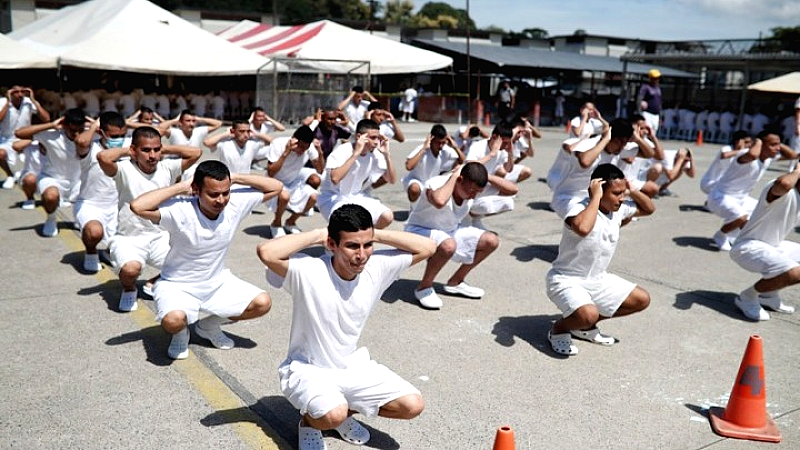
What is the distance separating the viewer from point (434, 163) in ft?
30.1

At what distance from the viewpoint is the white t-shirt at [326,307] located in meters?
3.73

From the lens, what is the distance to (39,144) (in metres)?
8.94

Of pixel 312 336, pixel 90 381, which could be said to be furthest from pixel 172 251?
pixel 312 336

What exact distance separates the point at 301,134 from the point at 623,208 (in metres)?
3.89

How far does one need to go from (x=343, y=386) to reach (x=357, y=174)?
4517mm

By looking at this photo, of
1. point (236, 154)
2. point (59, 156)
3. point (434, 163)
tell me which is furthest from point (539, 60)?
point (59, 156)

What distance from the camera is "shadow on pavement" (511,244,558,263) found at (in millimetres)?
8250

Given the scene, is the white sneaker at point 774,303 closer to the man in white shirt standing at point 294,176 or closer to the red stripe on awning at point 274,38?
the man in white shirt standing at point 294,176

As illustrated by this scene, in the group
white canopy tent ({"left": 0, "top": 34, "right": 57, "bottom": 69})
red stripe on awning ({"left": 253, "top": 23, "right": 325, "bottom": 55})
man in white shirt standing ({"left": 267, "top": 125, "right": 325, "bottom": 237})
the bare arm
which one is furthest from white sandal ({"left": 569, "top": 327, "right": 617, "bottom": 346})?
red stripe on awning ({"left": 253, "top": 23, "right": 325, "bottom": 55})

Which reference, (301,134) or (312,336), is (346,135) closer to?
(301,134)

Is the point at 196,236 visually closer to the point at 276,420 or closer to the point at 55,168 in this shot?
the point at 276,420

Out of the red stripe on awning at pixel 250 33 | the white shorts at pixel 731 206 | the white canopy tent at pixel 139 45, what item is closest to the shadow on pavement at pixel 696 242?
the white shorts at pixel 731 206

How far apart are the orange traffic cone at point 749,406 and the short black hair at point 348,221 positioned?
8.26 feet

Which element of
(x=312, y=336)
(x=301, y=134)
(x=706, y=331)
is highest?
(x=301, y=134)
